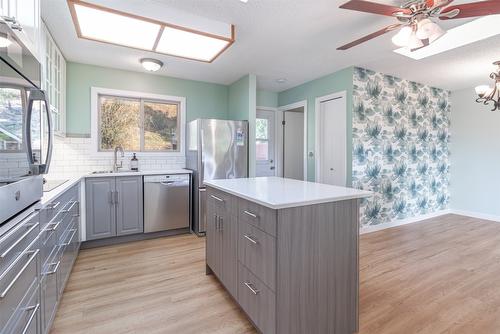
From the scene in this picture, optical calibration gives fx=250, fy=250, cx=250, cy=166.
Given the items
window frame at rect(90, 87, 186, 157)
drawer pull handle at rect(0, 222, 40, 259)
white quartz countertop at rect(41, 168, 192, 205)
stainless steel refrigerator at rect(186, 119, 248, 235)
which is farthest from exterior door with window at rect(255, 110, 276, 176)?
drawer pull handle at rect(0, 222, 40, 259)

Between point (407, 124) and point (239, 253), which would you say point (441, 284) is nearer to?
point (239, 253)

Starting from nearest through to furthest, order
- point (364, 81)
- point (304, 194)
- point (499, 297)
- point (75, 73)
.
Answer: point (304, 194)
point (499, 297)
point (75, 73)
point (364, 81)

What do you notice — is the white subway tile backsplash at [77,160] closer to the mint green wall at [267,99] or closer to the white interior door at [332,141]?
the mint green wall at [267,99]

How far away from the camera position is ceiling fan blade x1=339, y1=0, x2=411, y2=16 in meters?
1.68

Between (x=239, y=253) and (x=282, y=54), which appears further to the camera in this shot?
(x=282, y=54)

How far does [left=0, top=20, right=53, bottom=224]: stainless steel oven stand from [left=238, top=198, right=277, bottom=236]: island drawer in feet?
3.82

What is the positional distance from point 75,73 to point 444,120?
6.42m

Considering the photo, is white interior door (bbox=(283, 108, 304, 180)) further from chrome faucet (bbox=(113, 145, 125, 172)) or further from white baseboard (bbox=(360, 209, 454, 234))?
chrome faucet (bbox=(113, 145, 125, 172))

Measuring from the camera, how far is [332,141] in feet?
13.1

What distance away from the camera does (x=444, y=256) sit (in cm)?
294

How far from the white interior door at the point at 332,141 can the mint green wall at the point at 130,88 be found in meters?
1.75

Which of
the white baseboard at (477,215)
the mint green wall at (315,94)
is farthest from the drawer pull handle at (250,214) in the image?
the white baseboard at (477,215)

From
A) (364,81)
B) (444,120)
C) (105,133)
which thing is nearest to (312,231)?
(364,81)

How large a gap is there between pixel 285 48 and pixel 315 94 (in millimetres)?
1409
